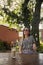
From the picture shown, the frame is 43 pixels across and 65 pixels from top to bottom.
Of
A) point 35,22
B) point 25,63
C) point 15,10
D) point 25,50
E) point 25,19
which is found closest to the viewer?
point 25,63

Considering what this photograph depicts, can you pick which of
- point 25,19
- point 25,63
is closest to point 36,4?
point 25,19

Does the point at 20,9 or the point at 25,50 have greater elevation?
the point at 20,9

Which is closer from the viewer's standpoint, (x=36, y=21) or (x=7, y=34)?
(x=36, y=21)

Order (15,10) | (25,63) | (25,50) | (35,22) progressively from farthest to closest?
(15,10) → (35,22) → (25,50) → (25,63)

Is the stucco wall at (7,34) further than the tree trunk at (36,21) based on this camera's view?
Yes

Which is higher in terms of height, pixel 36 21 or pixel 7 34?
pixel 36 21

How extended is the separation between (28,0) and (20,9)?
1.81 meters

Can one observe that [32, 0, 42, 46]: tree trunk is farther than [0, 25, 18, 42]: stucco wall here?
No

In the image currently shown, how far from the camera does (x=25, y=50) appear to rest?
7.33 meters

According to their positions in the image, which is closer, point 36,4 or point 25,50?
point 25,50

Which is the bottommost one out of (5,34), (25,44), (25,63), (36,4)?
(25,63)

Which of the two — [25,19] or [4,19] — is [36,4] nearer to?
[25,19]

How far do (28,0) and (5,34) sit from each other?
222 inches

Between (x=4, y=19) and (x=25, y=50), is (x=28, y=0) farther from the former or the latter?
(x=25, y=50)
